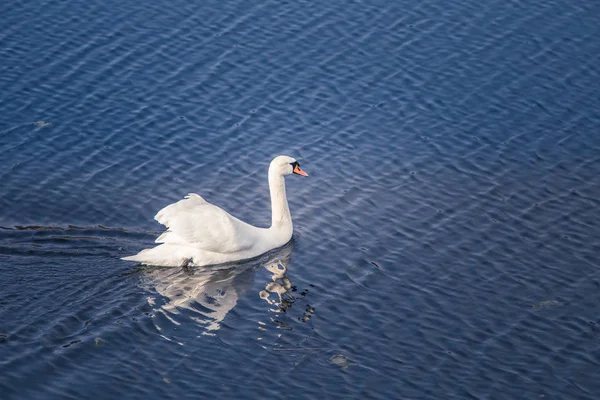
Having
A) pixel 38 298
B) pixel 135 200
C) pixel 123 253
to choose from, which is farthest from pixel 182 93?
pixel 38 298

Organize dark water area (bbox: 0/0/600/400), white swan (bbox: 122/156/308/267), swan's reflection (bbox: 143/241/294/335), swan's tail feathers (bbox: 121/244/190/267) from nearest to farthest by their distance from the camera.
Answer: dark water area (bbox: 0/0/600/400) < swan's reflection (bbox: 143/241/294/335) < swan's tail feathers (bbox: 121/244/190/267) < white swan (bbox: 122/156/308/267)

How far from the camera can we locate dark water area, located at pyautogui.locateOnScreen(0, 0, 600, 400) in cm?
1605

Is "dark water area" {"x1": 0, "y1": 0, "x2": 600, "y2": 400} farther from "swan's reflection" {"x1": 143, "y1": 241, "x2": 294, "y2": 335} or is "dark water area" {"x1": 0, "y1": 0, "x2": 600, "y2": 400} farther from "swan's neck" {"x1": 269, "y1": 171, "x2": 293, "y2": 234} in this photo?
"swan's neck" {"x1": 269, "y1": 171, "x2": 293, "y2": 234}

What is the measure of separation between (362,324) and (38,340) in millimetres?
5164

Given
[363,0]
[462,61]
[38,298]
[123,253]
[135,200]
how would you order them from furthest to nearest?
[363,0]
[462,61]
[135,200]
[123,253]
[38,298]

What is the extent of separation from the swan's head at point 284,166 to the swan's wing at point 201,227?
160cm

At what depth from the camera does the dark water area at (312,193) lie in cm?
1605

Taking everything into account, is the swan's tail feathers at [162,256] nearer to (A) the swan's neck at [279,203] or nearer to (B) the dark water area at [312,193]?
(B) the dark water area at [312,193]

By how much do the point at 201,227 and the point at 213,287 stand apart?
124 cm

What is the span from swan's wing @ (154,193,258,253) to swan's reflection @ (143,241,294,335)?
479mm

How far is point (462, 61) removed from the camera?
1042 inches

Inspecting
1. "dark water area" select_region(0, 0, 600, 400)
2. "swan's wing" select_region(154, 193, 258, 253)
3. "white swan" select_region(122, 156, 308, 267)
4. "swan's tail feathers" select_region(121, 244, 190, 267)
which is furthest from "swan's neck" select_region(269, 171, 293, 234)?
"swan's tail feathers" select_region(121, 244, 190, 267)

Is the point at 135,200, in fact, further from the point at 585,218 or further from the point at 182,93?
the point at 585,218

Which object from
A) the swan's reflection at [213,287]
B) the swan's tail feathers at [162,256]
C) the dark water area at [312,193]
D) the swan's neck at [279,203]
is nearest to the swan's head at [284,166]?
the swan's neck at [279,203]
